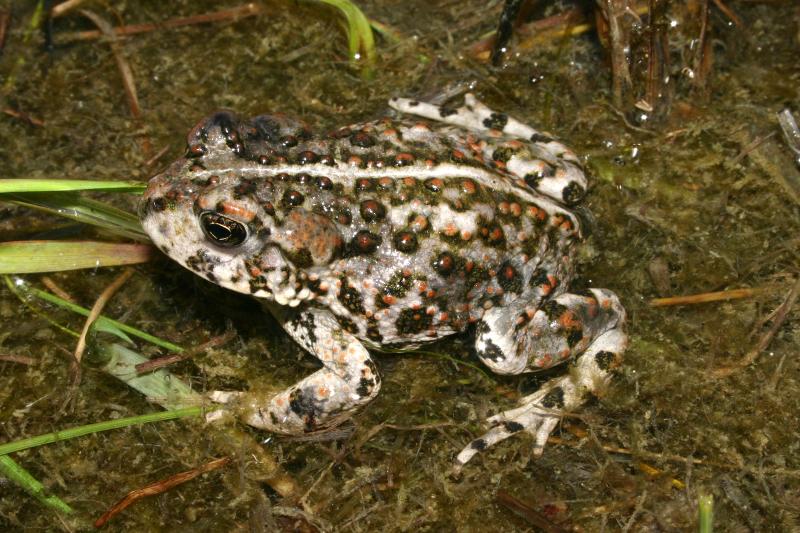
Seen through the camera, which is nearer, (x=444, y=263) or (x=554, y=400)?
(x=444, y=263)

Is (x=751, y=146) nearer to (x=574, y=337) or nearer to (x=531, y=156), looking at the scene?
(x=531, y=156)

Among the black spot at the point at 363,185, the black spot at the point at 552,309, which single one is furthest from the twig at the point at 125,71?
the black spot at the point at 552,309

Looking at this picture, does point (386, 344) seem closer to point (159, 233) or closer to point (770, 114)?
point (159, 233)

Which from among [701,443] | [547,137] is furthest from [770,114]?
[701,443]

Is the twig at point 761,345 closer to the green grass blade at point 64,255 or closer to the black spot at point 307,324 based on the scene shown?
the black spot at point 307,324

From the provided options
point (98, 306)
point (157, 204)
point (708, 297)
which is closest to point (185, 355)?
point (98, 306)
